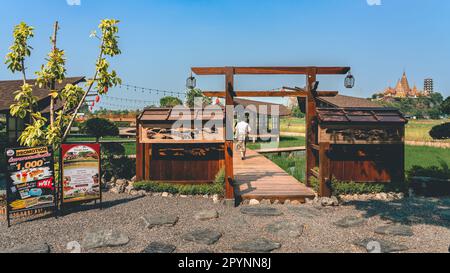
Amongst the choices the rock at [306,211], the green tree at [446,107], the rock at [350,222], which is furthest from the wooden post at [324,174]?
the green tree at [446,107]

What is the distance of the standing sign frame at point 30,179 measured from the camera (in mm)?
7219

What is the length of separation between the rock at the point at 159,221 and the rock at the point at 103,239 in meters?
0.76

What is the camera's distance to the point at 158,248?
574 centimetres

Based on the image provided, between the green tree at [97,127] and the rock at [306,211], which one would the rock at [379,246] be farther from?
the green tree at [97,127]

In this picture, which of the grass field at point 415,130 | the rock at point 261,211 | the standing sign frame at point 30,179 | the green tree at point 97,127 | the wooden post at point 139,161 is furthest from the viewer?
the grass field at point 415,130

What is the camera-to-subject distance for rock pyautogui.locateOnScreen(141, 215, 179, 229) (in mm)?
7023

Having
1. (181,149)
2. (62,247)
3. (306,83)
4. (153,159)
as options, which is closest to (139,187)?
(153,159)

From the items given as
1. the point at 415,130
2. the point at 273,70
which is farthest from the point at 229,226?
the point at 415,130

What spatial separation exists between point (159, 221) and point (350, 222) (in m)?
4.36

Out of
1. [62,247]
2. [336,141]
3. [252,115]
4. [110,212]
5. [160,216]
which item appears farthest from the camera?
[252,115]

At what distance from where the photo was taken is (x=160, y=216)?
760 centimetres

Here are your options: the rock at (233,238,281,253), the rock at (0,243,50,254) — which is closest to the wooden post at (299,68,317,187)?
the rock at (233,238,281,253)
